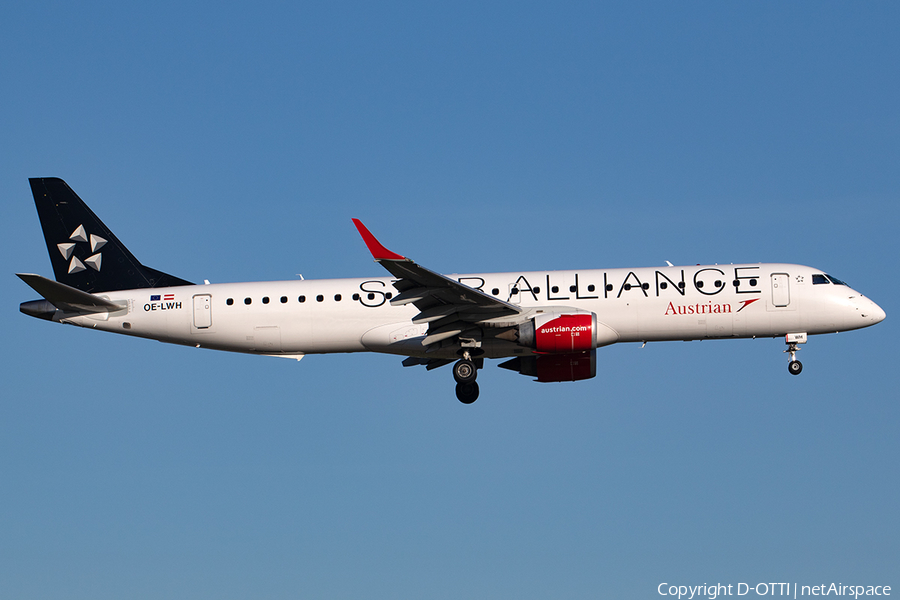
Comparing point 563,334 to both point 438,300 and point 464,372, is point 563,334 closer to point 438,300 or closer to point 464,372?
point 464,372

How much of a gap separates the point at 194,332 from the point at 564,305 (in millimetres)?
13464

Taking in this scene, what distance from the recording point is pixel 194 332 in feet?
115

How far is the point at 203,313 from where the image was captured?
34938 millimetres

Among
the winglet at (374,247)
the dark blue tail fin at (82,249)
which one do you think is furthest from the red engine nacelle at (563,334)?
the dark blue tail fin at (82,249)

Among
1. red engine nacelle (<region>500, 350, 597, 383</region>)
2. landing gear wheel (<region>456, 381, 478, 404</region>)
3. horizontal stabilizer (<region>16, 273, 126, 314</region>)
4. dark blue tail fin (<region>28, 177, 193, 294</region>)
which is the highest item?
dark blue tail fin (<region>28, 177, 193, 294</region>)

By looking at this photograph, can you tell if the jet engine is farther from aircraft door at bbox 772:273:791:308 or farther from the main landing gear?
aircraft door at bbox 772:273:791:308

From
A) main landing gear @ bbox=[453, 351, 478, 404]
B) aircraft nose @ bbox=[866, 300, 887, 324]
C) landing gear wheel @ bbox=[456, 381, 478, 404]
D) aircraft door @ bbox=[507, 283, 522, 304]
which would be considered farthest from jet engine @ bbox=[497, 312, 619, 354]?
aircraft nose @ bbox=[866, 300, 887, 324]

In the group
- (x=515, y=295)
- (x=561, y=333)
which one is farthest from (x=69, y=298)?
(x=561, y=333)

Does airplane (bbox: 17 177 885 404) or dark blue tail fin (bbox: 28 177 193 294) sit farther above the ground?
dark blue tail fin (bbox: 28 177 193 294)

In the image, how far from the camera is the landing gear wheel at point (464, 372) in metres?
33.7

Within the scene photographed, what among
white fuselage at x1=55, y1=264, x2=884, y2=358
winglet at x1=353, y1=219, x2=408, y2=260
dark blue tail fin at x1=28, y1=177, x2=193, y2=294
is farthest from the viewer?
dark blue tail fin at x1=28, y1=177, x2=193, y2=294

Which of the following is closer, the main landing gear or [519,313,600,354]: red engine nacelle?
[519,313,600,354]: red engine nacelle

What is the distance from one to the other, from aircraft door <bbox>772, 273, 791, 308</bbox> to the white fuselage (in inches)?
1.4

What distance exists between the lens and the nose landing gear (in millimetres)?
33844
